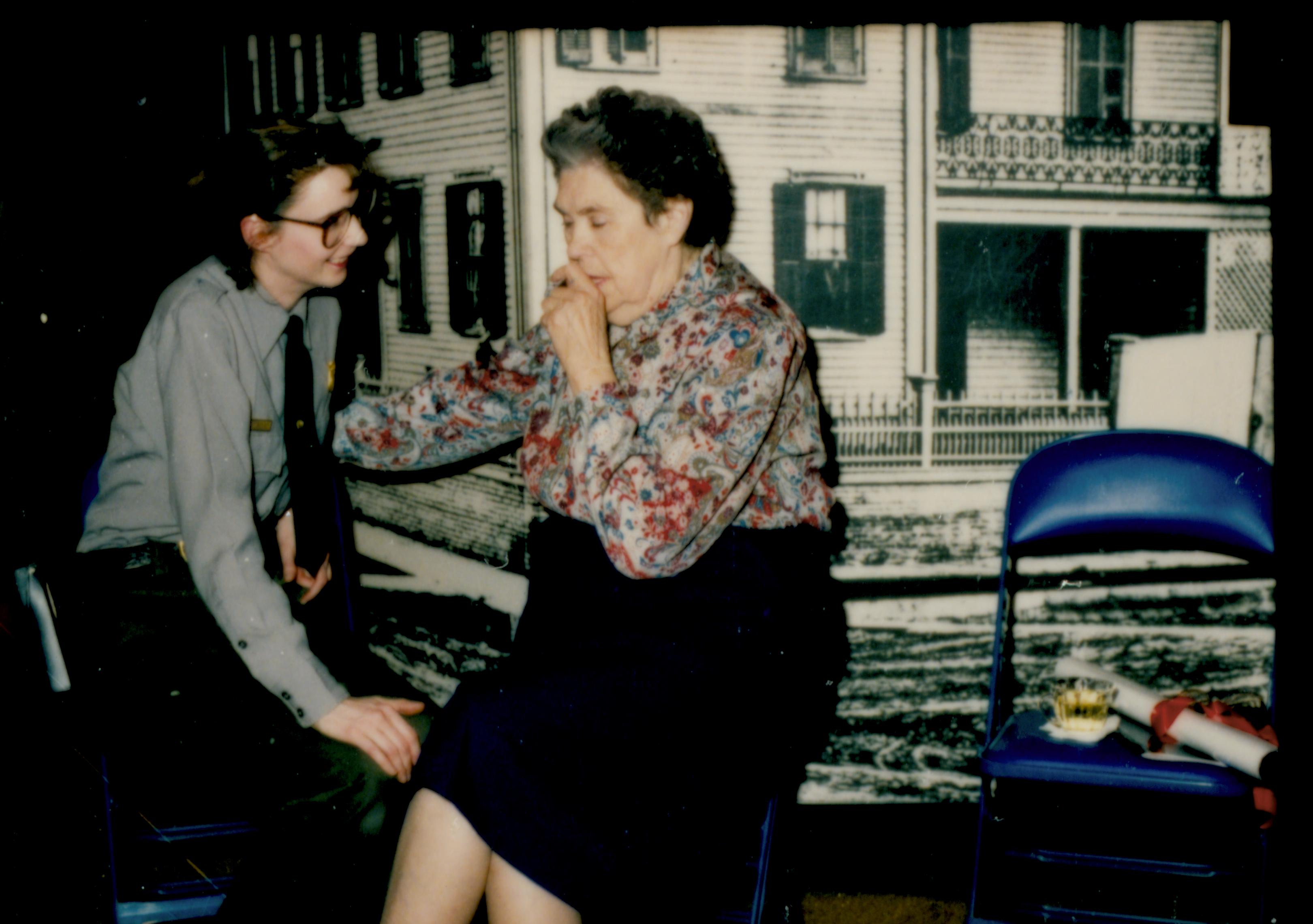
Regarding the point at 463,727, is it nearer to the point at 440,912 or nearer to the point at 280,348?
the point at 440,912

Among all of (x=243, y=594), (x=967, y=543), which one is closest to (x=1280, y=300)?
(x=243, y=594)

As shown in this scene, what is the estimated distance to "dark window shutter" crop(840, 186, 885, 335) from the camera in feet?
8.33

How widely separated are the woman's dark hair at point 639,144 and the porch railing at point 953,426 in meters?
0.99

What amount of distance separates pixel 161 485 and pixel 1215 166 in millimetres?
2869

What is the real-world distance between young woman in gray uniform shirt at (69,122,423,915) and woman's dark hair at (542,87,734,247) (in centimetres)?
49

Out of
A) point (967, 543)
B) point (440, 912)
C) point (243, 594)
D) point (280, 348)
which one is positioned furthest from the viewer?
point (967, 543)

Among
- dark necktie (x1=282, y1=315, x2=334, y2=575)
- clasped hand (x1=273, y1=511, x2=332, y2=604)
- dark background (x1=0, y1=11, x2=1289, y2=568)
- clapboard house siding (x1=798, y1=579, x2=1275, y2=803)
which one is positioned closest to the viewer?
dark necktie (x1=282, y1=315, x2=334, y2=575)

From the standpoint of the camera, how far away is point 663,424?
1.76 m

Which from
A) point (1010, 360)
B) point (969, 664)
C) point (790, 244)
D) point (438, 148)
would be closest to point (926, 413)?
point (1010, 360)

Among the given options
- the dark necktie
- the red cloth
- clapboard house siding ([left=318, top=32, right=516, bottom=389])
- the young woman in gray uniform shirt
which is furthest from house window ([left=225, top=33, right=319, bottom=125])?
the red cloth

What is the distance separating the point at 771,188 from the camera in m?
2.51

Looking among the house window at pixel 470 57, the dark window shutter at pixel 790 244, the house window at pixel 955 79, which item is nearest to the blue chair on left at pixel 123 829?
the house window at pixel 470 57

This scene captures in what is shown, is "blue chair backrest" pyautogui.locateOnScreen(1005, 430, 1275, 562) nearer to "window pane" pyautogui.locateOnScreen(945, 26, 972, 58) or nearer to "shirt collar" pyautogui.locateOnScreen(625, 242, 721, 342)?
"shirt collar" pyautogui.locateOnScreen(625, 242, 721, 342)

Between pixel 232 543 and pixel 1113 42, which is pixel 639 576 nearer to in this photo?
pixel 232 543
